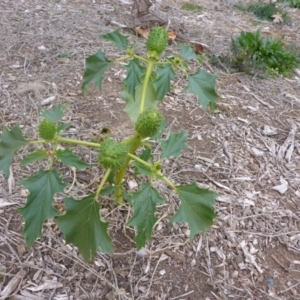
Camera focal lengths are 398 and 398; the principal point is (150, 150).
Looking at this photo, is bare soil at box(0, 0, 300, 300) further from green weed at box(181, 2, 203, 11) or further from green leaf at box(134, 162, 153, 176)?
green weed at box(181, 2, 203, 11)

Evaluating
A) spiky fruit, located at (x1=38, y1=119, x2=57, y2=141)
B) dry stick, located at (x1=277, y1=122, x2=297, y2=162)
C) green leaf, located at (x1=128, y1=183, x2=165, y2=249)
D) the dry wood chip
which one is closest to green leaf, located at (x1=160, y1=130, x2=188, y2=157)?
green leaf, located at (x1=128, y1=183, x2=165, y2=249)

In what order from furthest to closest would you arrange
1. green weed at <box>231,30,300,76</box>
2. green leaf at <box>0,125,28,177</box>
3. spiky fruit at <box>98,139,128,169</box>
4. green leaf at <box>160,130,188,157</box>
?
green weed at <box>231,30,300,76</box> → green leaf at <box>160,130,188,157</box> → green leaf at <box>0,125,28,177</box> → spiky fruit at <box>98,139,128,169</box>

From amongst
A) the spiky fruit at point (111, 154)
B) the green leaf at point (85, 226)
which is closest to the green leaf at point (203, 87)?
the spiky fruit at point (111, 154)

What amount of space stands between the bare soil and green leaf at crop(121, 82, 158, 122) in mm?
377

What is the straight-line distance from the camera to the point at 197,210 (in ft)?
3.49

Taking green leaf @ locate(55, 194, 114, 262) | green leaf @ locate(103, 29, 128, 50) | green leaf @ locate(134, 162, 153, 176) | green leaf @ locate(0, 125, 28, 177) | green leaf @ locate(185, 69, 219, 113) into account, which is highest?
green leaf @ locate(103, 29, 128, 50)

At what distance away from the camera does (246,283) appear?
4.46 ft

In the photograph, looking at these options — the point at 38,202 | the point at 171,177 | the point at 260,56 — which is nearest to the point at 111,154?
the point at 38,202

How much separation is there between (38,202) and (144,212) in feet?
0.89

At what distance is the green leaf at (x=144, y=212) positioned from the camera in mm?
1003

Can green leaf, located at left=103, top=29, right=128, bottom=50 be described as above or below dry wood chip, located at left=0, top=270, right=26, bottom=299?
above

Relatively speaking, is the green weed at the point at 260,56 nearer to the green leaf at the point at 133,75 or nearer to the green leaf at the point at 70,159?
the green leaf at the point at 133,75

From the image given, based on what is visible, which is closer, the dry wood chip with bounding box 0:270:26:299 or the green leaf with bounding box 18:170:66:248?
the green leaf with bounding box 18:170:66:248

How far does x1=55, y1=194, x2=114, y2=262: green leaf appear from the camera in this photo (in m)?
1.03
